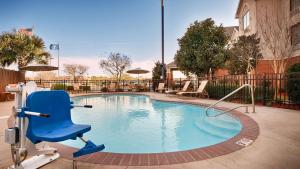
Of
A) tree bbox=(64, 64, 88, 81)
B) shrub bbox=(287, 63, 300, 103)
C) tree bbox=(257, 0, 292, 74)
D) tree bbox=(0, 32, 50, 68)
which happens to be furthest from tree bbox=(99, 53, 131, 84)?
shrub bbox=(287, 63, 300, 103)

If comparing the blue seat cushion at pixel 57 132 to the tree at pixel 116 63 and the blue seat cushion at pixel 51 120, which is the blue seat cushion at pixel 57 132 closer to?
the blue seat cushion at pixel 51 120

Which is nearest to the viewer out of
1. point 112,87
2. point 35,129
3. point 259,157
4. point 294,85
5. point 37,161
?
point 35,129

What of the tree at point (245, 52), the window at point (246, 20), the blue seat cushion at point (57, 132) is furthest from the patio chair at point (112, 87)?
the blue seat cushion at point (57, 132)

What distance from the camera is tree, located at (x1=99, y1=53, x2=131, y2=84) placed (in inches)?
1420

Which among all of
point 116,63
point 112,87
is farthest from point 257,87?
Result: point 116,63

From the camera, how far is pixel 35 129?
2.61 meters

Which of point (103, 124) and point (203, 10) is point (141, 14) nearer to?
point (203, 10)

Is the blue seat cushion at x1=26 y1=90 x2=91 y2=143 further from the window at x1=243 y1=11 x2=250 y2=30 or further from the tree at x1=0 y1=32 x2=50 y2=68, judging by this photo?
the window at x1=243 y1=11 x2=250 y2=30

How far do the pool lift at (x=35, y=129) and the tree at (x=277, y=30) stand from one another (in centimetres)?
1608

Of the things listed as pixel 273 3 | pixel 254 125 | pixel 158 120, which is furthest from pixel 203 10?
pixel 254 125

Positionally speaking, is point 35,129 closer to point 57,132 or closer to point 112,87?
point 57,132

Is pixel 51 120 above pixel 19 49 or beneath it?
beneath

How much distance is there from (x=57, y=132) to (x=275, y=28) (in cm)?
1959

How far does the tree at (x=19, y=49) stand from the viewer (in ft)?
59.6
